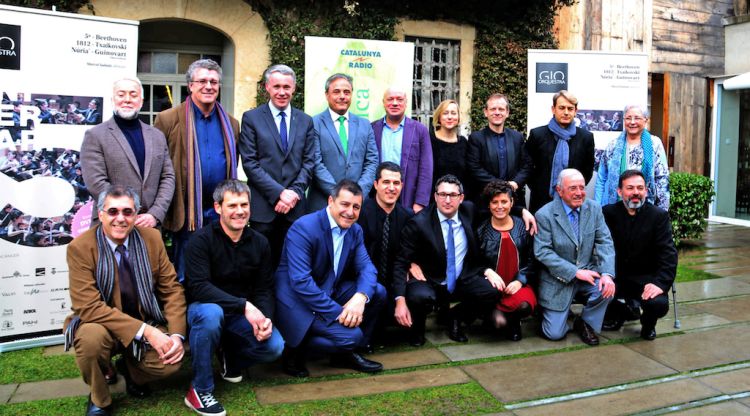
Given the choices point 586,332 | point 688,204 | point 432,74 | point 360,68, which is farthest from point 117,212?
point 688,204

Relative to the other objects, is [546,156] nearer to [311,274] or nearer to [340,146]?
[340,146]

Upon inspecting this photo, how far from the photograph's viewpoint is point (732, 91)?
33.9 ft

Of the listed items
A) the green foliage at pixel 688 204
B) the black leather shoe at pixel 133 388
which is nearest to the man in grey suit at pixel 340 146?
the black leather shoe at pixel 133 388

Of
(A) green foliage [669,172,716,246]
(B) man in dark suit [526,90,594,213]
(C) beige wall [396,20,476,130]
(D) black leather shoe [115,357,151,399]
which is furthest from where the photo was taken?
(C) beige wall [396,20,476,130]

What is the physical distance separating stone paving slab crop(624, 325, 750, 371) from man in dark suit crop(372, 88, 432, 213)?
1.88m

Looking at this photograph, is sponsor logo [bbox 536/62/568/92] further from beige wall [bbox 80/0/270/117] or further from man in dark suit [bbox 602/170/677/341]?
beige wall [bbox 80/0/270/117]

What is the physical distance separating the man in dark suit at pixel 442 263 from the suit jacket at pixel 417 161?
449 millimetres

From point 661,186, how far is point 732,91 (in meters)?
6.54

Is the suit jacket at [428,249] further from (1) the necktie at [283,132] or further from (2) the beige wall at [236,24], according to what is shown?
(2) the beige wall at [236,24]

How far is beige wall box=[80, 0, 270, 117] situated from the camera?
7.02 m

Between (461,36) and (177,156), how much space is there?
18.0ft

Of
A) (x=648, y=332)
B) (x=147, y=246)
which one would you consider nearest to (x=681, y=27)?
(x=648, y=332)

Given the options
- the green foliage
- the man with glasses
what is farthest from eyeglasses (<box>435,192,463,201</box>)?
the green foliage

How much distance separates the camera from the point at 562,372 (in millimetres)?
3908
